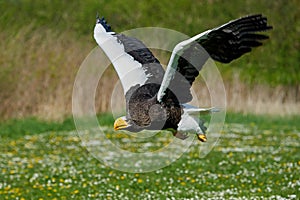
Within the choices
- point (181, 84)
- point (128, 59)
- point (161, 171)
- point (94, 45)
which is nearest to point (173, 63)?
point (181, 84)

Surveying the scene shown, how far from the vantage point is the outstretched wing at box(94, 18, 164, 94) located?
787 centimetres

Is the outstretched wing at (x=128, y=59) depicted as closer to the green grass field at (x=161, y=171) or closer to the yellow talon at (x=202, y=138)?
the yellow talon at (x=202, y=138)

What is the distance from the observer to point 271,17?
21.8 meters

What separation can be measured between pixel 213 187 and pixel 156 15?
1495 centimetres

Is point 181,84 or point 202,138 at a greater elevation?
point 181,84

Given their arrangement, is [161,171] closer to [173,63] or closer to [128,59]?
[128,59]

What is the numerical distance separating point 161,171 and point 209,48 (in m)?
3.67

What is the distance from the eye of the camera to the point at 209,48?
7.36m

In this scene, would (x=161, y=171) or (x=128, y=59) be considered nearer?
(x=128, y=59)

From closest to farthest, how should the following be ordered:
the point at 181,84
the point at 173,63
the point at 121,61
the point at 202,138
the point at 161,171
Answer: the point at 173,63
the point at 202,138
the point at 181,84
the point at 121,61
the point at 161,171

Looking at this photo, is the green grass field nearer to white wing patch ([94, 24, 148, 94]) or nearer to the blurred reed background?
the blurred reed background

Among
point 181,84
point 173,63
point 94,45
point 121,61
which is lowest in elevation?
point 181,84

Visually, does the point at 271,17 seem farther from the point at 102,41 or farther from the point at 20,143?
the point at 102,41

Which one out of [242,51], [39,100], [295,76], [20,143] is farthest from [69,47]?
[242,51]
